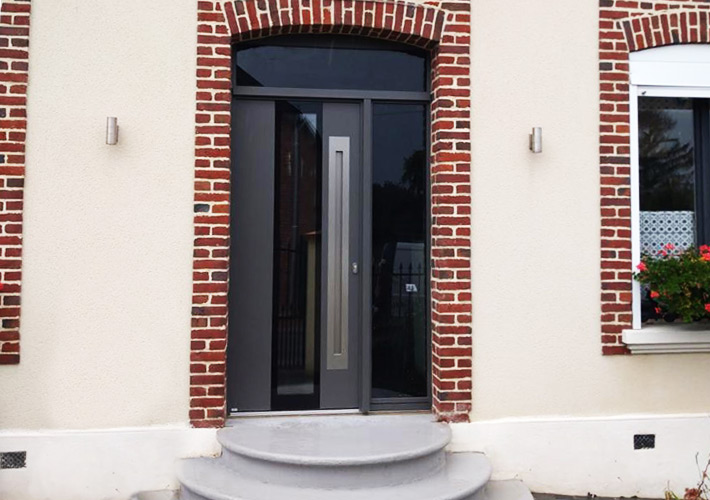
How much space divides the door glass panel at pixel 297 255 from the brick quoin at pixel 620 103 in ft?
7.24

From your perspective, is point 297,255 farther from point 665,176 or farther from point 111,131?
point 665,176

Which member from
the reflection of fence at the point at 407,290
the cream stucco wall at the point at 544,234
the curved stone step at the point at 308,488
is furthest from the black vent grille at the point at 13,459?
the cream stucco wall at the point at 544,234

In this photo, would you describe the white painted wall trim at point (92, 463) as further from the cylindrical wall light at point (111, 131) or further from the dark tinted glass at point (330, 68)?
the dark tinted glass at point (330, 68)

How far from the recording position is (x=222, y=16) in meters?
4.27

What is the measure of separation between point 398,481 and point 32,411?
2523 millimetres

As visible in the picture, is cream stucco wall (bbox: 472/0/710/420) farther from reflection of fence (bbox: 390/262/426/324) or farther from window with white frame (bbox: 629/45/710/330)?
reflection of fence (bbox: 390/262/426/324)

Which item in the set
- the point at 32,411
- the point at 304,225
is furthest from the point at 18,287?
the point at 304,225

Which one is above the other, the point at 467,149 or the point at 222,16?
the point at 222,16

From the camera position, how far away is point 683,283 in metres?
4.16

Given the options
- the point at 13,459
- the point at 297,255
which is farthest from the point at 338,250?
the point at 13,459

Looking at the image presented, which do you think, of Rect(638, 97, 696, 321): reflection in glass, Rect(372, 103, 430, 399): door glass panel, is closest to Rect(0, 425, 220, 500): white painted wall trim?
Rect(372, 103, 430, 399): door glass panel

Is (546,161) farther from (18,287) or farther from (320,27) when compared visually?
(18,287)

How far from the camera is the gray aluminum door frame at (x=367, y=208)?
4.60m

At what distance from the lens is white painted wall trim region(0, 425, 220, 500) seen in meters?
3.98
